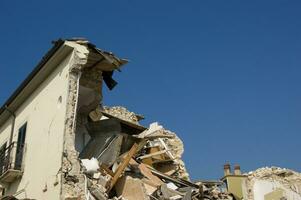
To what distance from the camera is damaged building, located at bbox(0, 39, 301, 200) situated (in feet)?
41.3

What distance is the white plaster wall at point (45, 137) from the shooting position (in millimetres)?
12750

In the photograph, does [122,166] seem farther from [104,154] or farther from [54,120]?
[54,120]

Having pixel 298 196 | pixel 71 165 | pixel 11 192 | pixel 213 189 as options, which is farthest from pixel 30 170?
pixel 298 196

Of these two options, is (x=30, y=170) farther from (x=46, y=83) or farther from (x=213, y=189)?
(x=213, y=189)

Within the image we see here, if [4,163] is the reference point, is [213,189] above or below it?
below

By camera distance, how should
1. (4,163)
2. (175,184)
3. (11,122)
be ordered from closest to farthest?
(175,184), (4,163), (11,122)

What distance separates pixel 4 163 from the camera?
15.9 metres

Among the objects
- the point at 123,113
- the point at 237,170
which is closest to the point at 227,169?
the point at 237,170

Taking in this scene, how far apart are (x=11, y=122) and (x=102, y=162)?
521cm

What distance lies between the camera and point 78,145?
15367 mm

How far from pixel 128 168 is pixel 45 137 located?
2659 mm

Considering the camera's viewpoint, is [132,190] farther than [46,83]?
No

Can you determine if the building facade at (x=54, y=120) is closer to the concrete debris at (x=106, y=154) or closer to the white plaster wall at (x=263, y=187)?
the concrete debris at (x=106, y=154)

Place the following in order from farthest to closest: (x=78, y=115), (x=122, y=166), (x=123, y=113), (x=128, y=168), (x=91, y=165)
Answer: (x=123, y=113) → (x=78, y=115) → (x=128, y=168) → (x=122, y=166) → (x=91, y=165)
